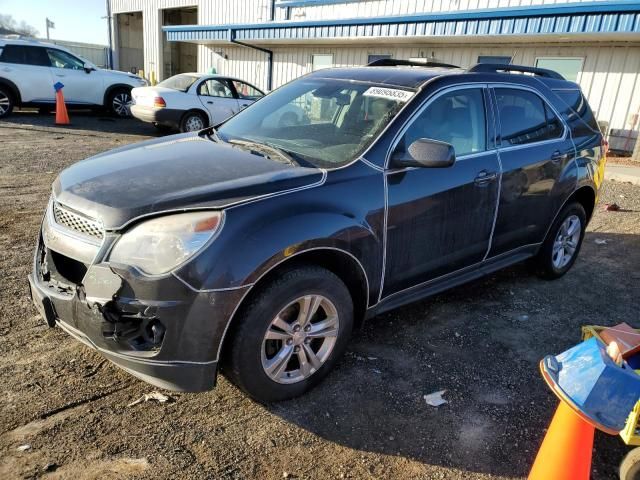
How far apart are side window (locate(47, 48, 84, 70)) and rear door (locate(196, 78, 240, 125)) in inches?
170

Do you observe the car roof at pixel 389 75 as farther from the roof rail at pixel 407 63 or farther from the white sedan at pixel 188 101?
the white sedan at pixel 188 101

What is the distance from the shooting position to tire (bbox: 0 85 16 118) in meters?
12.7

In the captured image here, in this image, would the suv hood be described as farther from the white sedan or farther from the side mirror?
the white sedan

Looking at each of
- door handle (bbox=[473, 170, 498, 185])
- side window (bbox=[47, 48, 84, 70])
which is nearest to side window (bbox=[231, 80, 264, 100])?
side window (bbox=[47, 48, 84, 70])

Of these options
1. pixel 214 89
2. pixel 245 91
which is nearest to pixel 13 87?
pixel 214 89

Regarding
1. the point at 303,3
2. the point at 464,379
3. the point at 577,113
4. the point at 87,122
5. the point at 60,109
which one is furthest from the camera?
the point at 303,3

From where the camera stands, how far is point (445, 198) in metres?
3.38

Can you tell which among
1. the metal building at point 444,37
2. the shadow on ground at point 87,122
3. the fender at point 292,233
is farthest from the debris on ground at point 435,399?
the shadow on ground at point 87,122

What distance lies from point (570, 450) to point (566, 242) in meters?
3.09

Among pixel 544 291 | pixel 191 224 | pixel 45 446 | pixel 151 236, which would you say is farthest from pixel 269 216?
pixel 544 291

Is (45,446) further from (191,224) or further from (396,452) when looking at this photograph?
(396,452)

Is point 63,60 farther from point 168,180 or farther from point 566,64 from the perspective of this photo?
point 168,180

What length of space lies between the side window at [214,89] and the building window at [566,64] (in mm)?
7662

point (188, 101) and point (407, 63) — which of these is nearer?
point (407, 63)
